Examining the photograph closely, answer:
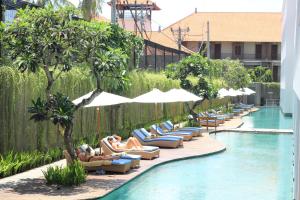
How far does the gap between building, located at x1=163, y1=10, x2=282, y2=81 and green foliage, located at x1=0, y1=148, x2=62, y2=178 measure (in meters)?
52.0

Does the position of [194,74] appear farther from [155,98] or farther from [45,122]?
[45,122]

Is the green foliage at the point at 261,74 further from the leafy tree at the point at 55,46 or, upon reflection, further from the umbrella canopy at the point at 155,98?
the leafy tree at the point at 55,46

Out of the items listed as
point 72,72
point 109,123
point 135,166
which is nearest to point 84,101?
point 135,166

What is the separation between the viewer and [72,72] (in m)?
17.7

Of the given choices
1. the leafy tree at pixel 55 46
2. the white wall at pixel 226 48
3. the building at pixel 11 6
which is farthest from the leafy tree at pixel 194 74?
the white wall at pixel 226 48

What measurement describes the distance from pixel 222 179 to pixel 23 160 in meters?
5.24

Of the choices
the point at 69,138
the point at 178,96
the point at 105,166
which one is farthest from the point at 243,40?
the point at 69,138

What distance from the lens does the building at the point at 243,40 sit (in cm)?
6869

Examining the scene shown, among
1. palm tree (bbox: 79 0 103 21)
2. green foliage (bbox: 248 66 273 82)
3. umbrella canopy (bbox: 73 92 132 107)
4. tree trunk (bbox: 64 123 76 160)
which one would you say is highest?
palm tree (bbox: 79 0 103 21)

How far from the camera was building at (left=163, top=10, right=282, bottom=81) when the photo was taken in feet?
225

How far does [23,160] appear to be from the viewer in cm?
1418

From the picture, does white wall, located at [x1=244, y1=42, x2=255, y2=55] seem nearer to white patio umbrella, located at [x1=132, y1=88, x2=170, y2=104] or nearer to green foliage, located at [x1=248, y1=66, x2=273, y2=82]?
green foliage, located at [x1=248, y1=66, x2=273, y2=82]

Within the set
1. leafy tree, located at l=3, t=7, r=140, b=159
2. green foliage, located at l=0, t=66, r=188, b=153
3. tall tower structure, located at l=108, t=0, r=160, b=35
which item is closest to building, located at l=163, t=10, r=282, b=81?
tall tower structure, located at l=108, t=0, r=160, b=35

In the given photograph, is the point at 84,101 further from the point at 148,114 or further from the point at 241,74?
the point at 241,74
